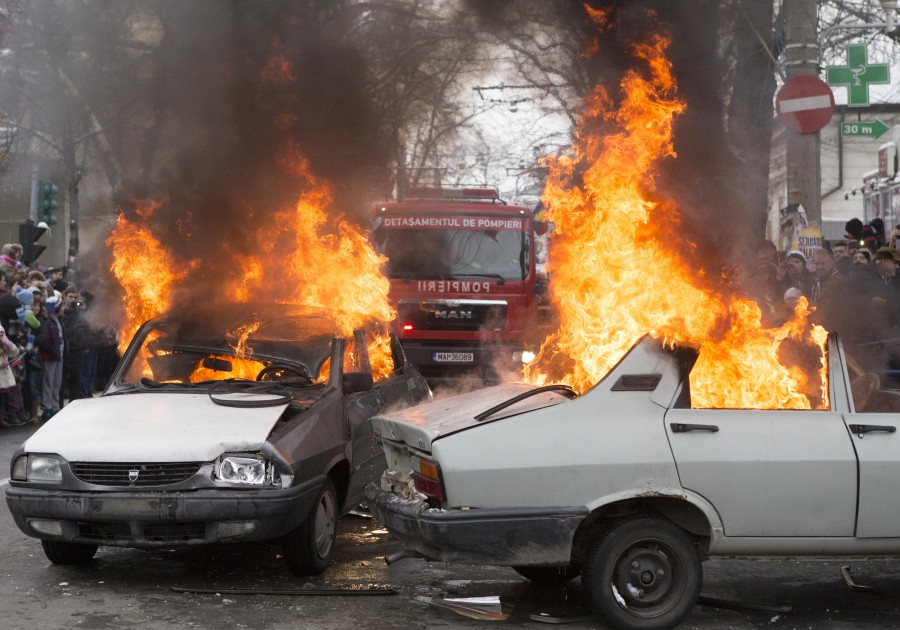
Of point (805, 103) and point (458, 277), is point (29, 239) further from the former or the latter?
point (805, 103)

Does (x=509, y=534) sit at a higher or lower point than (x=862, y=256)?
lower

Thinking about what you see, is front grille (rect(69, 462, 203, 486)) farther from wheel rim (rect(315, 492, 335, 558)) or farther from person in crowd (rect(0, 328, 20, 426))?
person in crowd (rect(0, 328, 20, 426))

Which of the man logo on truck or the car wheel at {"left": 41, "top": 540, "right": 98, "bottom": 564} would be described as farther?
the man logo on truck

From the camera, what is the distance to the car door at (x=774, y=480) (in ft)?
17.4

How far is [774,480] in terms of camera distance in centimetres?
532

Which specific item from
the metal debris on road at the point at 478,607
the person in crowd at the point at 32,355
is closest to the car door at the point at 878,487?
the metal debris on road at the point at 478,607

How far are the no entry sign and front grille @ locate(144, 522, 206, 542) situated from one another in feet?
28.0

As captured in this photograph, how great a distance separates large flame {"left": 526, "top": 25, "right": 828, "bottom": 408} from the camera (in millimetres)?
5840

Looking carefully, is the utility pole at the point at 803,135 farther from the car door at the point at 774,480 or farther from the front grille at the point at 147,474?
the front grille at the point at 147,474

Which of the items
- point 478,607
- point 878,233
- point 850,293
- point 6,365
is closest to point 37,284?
point 6,365

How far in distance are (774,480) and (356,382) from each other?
279 centimetres

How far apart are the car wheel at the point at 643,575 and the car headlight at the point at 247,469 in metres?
1.82

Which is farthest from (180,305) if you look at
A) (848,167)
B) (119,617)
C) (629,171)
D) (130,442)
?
(848,167)

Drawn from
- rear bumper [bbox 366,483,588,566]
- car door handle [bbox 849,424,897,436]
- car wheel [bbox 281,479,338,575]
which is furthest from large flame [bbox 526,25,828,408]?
car wheel [bbox 281,479,338,575]
